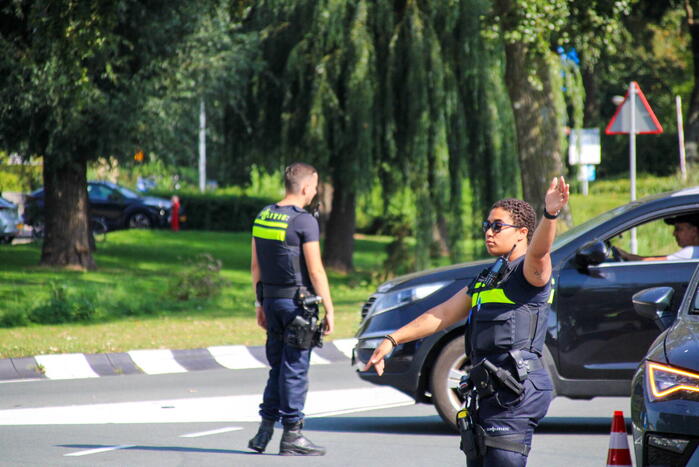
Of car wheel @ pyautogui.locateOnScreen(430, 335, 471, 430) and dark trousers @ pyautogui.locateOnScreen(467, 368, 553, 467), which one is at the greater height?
dark trousers @ pyautogui.locateOnScreen(467, 368, 553, 467)

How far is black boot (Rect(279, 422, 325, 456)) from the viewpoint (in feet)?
23.1

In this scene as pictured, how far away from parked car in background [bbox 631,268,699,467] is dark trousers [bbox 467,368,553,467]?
477 mm

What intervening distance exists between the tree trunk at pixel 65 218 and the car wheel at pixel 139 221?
748 inches

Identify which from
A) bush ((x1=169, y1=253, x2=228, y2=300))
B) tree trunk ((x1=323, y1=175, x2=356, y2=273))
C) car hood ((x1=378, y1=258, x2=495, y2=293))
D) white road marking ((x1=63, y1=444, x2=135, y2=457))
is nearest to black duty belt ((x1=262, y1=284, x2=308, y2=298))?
car hood ((x1=378, y1=258, x2=495, y2=293))

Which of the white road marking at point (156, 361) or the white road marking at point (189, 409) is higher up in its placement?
the white road marking at point (189, 409)

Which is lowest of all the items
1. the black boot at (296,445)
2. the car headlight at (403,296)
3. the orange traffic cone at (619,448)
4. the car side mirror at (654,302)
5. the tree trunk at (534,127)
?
the black boot at (296,445)

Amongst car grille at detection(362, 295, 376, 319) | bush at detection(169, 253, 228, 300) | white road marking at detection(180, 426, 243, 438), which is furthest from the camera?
bush at detection(169, 253, 228, 300)

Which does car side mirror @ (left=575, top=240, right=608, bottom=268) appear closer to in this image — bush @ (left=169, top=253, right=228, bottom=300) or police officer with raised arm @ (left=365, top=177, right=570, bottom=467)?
police officer with raised arm @ (left=365, top=177, right=570, bottom=467)

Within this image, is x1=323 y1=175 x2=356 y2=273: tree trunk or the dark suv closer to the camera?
the dark suv

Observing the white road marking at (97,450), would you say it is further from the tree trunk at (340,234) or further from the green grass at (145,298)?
the tree trunk at (340,234)

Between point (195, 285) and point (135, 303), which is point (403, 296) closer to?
point (135, 303)

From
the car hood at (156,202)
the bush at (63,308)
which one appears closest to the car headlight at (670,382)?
the bush at (63,308)

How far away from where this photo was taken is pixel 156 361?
38.0ft

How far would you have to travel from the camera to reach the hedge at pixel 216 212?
3950cm
